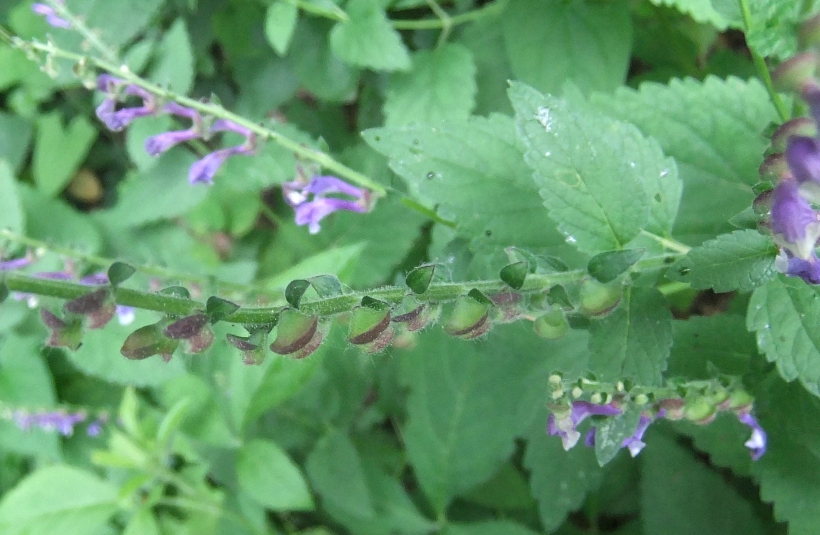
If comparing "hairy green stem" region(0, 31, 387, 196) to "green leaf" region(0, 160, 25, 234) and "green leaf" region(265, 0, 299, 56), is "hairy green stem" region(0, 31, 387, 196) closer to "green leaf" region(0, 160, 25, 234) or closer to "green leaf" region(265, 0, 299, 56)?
"green leaf" region(265, 0, 299, 56)

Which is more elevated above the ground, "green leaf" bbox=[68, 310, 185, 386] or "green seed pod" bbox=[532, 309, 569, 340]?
"green seed pod" bbox=[532, 309, 569, 340]

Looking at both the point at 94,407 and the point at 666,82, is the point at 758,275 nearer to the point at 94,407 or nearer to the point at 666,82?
the point at 666,82

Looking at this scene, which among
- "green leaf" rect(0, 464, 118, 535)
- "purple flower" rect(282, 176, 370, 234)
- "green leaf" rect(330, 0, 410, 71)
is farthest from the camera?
"green leaf" rect(0, 464, 118, 535)

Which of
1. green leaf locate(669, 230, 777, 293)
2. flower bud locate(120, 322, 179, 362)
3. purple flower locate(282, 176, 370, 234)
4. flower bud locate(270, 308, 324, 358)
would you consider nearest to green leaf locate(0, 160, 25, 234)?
purple flower locate(282, 176, 370, 234)

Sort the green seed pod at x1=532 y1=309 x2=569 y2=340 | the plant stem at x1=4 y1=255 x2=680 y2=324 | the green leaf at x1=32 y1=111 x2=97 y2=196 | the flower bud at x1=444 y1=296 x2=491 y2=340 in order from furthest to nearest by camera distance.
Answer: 1. the green leaf at x1=32 y1=111 x2=97 y2=196
2. the green seed pod at x1=532 y1=309 x2=569 y2=340
3. the flower bud at x1=444 y1=296 x2=491 y2=340
4. the plant stem at x1=4 y1=255 x2=680 y2=324

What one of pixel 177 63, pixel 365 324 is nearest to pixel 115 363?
pixel 177 63

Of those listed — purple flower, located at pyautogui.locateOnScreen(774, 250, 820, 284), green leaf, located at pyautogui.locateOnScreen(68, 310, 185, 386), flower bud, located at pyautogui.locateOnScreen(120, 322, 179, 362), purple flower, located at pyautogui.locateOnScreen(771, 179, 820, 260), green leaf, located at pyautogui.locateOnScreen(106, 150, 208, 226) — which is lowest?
green leaf, located at pyautogui.locateOnScreen(68, 310, 185, 386)
